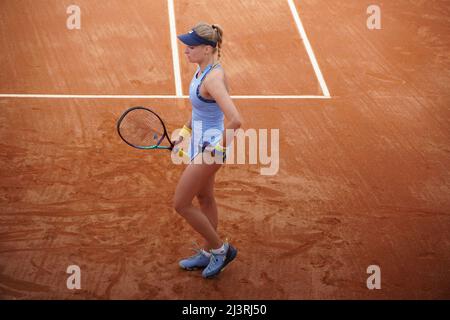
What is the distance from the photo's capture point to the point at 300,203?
657cm

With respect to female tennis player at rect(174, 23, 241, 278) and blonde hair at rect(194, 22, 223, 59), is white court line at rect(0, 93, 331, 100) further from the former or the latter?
blonde hair at rect(194, 22, 223, 59)

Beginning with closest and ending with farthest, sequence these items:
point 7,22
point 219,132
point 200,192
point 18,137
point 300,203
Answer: point 219,132 < point 200,192 < point 300,203 < point 18,137 < point 7,22

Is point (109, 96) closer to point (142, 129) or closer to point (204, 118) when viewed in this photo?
point (142, 129)

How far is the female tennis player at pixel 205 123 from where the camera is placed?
4.63 metres

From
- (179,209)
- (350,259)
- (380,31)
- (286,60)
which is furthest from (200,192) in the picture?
(380,31)

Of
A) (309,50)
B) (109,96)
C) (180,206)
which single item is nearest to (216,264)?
(180,206)

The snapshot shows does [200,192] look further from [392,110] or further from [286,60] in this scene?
[286,60]

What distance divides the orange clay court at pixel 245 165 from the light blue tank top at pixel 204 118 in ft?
4.19

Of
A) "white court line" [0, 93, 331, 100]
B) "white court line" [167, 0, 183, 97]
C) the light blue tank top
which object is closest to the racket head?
the light blue tank top

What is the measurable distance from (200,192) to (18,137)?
3327mm

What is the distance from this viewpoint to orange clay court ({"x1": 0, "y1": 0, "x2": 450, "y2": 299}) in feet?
18.0

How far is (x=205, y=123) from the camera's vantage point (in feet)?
16.0

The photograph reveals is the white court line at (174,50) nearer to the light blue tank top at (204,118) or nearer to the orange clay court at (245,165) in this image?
the orange clay court at (245,165)

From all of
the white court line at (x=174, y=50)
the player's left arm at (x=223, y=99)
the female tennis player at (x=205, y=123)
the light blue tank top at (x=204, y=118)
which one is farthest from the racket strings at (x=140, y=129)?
the white court line at (x=174, y=50)
